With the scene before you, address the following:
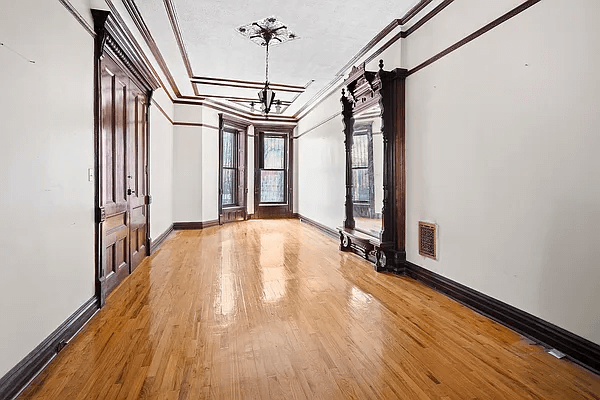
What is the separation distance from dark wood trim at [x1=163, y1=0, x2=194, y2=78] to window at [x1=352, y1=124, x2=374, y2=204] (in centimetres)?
279

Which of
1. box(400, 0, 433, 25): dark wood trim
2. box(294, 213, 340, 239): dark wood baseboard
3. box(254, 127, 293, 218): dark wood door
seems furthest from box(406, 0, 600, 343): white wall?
box(254, 127, 293, 218): dark wood door

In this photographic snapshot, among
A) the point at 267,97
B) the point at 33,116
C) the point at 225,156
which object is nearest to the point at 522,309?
the point at 33,116

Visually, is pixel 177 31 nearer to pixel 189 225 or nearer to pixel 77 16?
pixel 77 16

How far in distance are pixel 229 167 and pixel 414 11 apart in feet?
20.9

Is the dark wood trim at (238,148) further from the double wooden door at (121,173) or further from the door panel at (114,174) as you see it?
the door panel at (114,174)

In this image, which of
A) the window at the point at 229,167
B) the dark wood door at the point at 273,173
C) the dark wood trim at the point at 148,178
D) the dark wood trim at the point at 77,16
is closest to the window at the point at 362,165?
the dark wood trim at the point at 148,178

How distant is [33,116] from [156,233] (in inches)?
166

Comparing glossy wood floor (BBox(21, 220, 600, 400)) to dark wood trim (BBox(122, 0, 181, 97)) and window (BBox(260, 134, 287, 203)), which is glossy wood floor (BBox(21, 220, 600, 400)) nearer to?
dark wood trim (BBox(122, 0, 181, 97))

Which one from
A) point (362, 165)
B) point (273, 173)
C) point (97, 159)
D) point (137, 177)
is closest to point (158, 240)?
point (137, 177)

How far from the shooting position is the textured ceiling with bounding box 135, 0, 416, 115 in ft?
12.9

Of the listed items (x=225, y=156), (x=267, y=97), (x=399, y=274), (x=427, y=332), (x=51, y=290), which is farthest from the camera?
(x=225, y=156)

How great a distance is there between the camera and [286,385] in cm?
192

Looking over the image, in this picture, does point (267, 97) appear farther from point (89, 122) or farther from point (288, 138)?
point (288, 138)

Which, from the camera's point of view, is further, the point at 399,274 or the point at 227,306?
the point at 399,274
